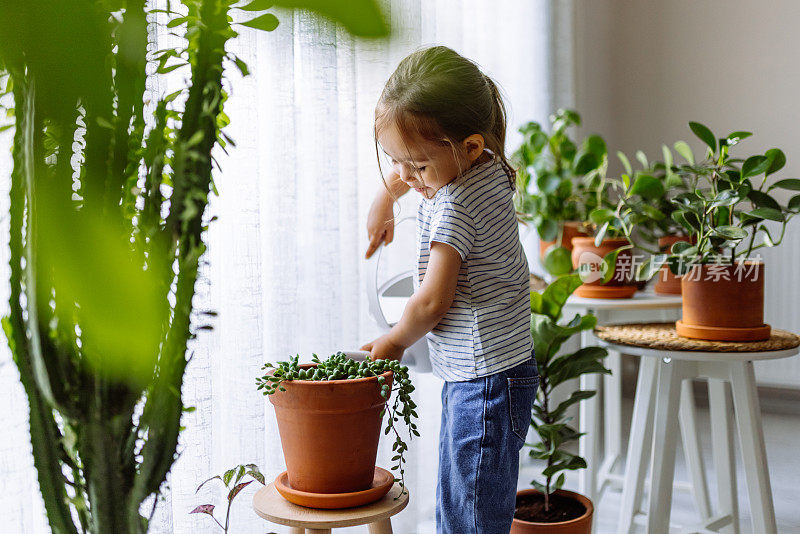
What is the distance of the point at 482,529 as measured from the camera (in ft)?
3.66

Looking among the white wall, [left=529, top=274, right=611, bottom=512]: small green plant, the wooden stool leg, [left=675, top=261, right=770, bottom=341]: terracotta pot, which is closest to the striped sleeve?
the wooden stool leg

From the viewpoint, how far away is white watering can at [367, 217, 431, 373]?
1192 mm

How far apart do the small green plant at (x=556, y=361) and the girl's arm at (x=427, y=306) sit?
1.77 feet

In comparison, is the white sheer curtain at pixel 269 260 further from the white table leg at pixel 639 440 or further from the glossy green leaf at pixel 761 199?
the glossy green leaf at pixel 761 199

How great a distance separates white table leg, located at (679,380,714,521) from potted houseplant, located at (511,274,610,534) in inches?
18.8

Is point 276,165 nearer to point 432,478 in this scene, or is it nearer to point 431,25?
point 431,25

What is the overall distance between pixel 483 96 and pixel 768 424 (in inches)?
97.7

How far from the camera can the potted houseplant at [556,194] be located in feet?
6.95

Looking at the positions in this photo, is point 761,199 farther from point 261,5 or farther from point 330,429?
point 261,5

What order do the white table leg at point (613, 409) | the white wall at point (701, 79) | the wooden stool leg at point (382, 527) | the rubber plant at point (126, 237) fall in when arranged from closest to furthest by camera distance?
the rubber plant at point (126, 237), the wooden stool leg at point (382, 527), the white table leg at point (613, 409), the white wall at point (701, 79)

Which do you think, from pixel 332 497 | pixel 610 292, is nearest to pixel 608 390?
pixel 610 292

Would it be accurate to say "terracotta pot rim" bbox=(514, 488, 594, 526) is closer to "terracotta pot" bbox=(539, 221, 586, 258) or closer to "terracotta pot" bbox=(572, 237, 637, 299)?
"terracotta pot" bbox=(572, 237, 637, 299)

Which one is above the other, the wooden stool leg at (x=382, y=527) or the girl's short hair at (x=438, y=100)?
the girl's short hair at (x=438, y=100)

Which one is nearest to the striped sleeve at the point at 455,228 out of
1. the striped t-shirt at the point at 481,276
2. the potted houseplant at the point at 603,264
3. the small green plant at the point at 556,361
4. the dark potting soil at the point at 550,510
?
the striped t-shirt at the point at 481,276
